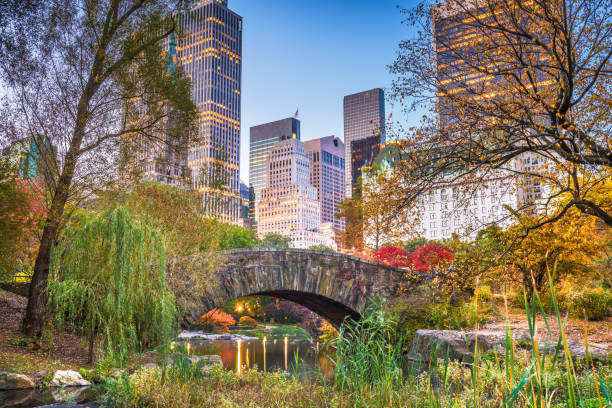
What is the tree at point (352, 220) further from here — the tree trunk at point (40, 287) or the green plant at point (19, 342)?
the green plant at point (19, 342)

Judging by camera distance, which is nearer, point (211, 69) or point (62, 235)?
point (62, 235)

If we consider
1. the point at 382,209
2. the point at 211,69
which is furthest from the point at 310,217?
the point at 382,209

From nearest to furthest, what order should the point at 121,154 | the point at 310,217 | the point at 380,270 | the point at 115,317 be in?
the point at 115,317, the point at 121,154, the point at 380,270, the point at 310,217

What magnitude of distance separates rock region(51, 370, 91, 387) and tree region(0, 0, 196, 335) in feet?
7.09

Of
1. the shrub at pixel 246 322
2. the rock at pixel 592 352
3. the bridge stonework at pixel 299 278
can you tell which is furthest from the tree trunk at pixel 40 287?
the shrub at pixel 246 322

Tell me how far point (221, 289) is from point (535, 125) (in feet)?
31.3

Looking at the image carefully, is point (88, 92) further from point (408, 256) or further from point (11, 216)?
point (408, 256)

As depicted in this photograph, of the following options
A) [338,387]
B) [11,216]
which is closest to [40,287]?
[11,216]

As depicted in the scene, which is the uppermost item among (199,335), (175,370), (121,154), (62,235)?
(121,154)

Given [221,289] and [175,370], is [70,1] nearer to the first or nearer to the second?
[221,289]

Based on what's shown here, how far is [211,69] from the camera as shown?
308 feet

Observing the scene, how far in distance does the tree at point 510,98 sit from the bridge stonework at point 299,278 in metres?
6.47

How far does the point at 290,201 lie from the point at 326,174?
60.6 meters

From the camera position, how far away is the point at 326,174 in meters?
189
